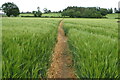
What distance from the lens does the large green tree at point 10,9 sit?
7256 cm

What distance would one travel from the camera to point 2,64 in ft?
6.64

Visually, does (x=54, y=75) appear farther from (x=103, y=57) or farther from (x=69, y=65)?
(x=103, y=57)

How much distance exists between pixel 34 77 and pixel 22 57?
39cm

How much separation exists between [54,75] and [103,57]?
66.2 inches

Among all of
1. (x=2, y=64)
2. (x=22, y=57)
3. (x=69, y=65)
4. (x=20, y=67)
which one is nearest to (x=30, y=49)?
(x=22, y=57)

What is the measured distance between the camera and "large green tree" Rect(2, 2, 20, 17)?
72.6m

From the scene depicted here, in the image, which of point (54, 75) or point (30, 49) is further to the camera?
point (54, 75)

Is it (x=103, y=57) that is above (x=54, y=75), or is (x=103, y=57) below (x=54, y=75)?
above

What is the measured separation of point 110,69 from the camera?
2.43m

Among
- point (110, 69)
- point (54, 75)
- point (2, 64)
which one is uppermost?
point (2, 64)

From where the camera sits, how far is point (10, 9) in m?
74.9

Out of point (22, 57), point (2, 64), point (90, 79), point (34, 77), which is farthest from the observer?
point (90, 79)

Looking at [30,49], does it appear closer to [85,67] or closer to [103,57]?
[85,67]

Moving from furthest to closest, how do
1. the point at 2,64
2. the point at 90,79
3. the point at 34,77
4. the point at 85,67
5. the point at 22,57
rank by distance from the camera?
1. the point at 85,67
2. the point at 90,79
3. the point at 22,57
4. the point at 34,77
5. the point at 2,64
